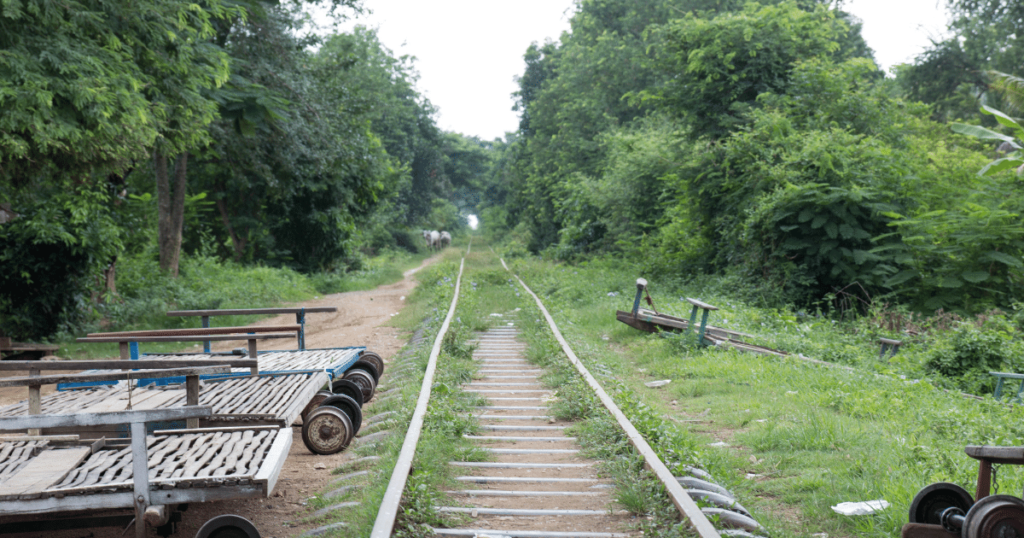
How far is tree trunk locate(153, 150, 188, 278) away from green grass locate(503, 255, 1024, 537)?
12.0m

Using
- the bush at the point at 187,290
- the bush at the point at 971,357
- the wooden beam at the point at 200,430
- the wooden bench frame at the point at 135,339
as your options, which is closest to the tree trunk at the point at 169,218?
the bush at the point at 187,290

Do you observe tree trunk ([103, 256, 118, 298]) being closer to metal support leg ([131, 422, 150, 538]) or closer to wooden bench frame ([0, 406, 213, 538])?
wooden bench frame ([0, 406, 213, 538])

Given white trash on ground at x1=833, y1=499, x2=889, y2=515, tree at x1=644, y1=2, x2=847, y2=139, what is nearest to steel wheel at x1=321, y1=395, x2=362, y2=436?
white trash on ground at x1=833, y1=499, x2=889, y2=515

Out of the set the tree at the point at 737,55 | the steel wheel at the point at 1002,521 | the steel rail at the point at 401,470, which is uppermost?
the tree at the point at 737,55

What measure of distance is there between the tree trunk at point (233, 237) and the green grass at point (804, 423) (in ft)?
57.0

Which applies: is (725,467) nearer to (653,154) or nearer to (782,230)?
(782,230)

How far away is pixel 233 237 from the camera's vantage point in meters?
25.0

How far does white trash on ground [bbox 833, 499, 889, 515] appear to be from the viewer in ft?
14.5

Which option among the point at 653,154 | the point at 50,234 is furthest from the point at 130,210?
the point at 653,154

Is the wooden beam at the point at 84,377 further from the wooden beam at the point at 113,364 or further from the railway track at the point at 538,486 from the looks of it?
the railway track at the point at 538,486

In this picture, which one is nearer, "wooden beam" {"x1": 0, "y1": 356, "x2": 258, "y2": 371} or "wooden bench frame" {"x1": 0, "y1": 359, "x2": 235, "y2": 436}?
"wooden bench frame" {"x1": 0, "y1": 359, "x2": 235, "y2": 436}

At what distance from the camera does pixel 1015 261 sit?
462 inches

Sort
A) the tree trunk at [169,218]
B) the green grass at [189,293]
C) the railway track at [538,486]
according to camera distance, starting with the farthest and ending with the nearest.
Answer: the tree trunk at [169,218] < the green grass at [189,293] < the railway track at [538,486]

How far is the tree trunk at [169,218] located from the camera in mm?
17922
